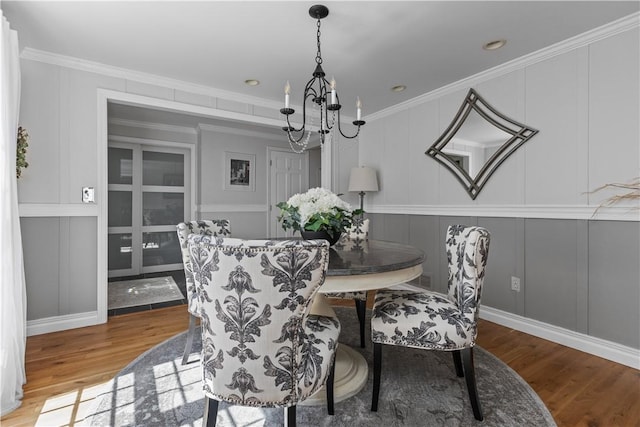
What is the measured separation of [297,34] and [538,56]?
1.97 m

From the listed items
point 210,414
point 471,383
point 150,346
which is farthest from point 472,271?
point 150,346

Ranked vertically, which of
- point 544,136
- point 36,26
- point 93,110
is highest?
point 36,26

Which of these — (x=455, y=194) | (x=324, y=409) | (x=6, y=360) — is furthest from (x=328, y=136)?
(x=6, y=360)

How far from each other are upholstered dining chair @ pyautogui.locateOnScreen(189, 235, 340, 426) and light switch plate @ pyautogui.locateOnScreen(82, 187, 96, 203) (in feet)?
7.74

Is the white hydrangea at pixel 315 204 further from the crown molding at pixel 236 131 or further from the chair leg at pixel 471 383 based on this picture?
the crown molding at pixel 236 131

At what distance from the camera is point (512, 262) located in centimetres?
280

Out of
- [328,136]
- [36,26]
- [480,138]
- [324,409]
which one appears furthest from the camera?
[328,136]

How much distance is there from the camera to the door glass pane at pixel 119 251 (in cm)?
465

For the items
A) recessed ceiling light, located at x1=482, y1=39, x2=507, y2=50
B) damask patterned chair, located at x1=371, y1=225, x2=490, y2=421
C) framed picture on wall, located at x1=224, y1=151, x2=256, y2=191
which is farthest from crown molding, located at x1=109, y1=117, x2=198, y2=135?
damask patterned chair, located at x1=371, y1=225, x2=490, y2=421

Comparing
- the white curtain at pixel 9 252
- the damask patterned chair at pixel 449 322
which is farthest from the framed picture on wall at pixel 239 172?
the damask patterned chair at pixel 449 322

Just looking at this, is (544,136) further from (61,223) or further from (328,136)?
(61,223)

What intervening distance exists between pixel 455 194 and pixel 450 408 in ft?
7.16

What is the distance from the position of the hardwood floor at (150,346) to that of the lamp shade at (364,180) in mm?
1958

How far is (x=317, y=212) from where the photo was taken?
1.73 metres
